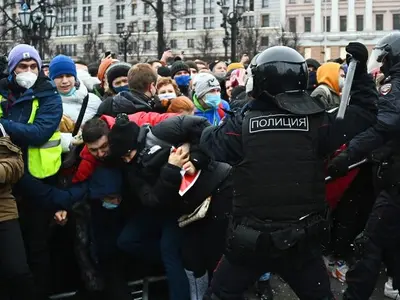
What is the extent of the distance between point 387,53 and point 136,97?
1987 mm

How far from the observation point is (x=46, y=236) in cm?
483

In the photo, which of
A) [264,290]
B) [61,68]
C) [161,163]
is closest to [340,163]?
[161,163]

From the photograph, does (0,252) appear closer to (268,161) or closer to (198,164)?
(198,164)

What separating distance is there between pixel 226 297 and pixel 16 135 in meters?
1.94

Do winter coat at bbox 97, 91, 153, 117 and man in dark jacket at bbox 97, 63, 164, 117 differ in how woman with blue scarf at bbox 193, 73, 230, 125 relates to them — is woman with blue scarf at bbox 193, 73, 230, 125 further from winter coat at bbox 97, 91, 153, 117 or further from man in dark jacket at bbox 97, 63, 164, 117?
winter coat at bbox 97, 91, 153, 117

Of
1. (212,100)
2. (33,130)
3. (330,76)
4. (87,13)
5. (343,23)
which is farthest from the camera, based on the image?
(87,13)

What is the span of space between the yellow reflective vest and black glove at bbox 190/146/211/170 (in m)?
1.12

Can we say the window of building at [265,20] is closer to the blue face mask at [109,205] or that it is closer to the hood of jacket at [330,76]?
the hood of jacket at [330,76]

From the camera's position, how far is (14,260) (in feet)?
13.8

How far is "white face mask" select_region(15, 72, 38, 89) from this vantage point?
184 inches

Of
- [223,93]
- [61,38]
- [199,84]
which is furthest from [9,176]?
[61,38]

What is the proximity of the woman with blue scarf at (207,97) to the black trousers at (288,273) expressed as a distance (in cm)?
241

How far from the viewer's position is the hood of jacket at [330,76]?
635cm

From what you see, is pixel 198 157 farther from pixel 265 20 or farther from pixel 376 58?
pixel 265 20
